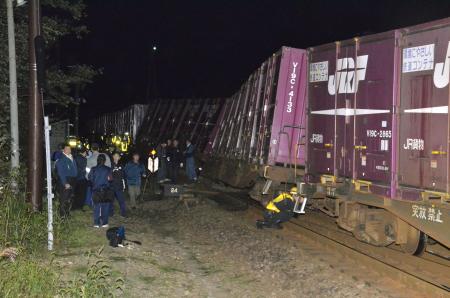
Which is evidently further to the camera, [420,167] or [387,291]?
[420,167]

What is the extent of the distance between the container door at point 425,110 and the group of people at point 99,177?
19.5ft

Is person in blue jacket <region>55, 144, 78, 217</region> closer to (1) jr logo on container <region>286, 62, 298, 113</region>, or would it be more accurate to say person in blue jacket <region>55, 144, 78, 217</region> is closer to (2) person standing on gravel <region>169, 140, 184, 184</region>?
(1) jr logo on container <region>286, 62, 298, 113</region>

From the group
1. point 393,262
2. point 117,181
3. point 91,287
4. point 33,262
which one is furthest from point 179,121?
point 91,287

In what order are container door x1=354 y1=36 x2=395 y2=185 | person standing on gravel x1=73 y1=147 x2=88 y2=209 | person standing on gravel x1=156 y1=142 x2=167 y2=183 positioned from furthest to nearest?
1. person standing on gravel x1=156 y1=142 x2=167 y2=183
2. person standing on gravel x1=73 y1=147 x2=88 y2=209
3. container door x1=354 y1=36 x2=395 y2=185

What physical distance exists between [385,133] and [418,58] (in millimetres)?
1224

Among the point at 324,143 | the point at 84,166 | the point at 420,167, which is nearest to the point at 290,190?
the point at 324,143

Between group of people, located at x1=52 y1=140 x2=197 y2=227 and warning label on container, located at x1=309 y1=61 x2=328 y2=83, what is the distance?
4566mm

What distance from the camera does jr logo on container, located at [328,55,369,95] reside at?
891 centimetres

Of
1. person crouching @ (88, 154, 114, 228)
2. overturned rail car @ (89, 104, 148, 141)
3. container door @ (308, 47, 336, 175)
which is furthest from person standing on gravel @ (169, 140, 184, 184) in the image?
overturned rail car @ (89, 104, 148, 141)

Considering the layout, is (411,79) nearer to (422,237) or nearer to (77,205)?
(422,237)

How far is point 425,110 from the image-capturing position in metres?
7.57

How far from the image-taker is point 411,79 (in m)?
7.82

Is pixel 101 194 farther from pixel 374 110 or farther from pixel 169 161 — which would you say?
pixel 169 161

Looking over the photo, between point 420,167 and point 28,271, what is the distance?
→ 209 inches
